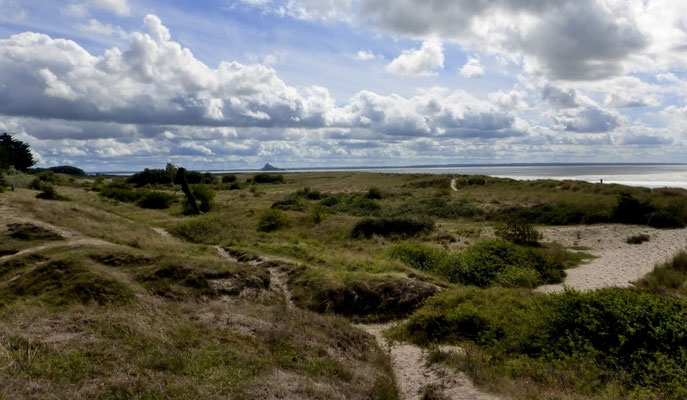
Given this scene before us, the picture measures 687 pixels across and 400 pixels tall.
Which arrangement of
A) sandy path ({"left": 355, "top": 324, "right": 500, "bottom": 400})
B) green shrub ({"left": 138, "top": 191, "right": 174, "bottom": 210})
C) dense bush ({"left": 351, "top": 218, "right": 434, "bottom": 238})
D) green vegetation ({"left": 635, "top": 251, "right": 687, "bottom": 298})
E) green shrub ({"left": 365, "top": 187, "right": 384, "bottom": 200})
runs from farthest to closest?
green shrub ({"left": 365, "top": 187, "right": 384, "bottom": 200}) → green shrub ({"left": 138, "top": 191, "right": 174, "bottom": 210}) → dense bush ({"left": 351, "top": 218, "right": 434, "bottom": 238}) → green vegetation ({"left": 635, "top": 251, "right": 687, "bottom": 298}) → sandy path ({"left": 355, "top": 324, "right": 500, "bottom": 400})

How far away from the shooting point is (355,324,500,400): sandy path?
845 centimetres

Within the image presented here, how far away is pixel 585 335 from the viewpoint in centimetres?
1033

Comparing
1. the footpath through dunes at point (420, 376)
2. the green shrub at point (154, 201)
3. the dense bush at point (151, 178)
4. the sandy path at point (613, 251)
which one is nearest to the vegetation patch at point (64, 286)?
the footpath through dunes at point (420, 376)

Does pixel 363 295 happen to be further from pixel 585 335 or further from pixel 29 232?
pixel 29 232

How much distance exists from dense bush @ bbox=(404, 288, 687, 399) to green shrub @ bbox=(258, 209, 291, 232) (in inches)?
853

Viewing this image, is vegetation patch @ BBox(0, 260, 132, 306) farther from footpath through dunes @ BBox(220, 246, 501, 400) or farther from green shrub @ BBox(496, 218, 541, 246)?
green shrub @ BBox(496, 218, 541, 246)

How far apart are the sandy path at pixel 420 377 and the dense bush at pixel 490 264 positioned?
7.75m

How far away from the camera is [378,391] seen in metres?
8.00

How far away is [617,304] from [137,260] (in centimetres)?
1431

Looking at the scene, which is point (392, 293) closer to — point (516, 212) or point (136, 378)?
point (136, 378)

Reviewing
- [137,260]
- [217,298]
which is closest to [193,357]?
[217,298]

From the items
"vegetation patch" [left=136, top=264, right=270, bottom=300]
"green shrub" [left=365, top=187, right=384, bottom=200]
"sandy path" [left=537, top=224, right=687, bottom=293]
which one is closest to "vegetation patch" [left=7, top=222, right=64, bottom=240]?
"vegetation patch" [left=136, top=264, right=270, bottom=300]

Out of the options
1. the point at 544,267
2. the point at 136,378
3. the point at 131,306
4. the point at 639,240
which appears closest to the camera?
the point at 136,378

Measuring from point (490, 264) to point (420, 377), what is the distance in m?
11.1
